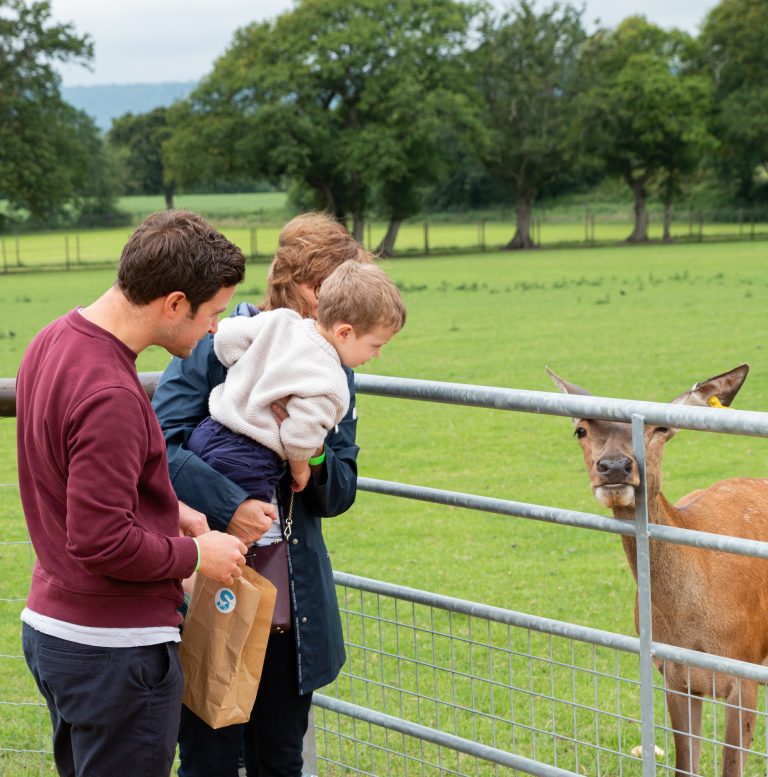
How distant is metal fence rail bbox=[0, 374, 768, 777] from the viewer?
2.90 meters

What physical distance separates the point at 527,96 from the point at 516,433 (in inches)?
1991

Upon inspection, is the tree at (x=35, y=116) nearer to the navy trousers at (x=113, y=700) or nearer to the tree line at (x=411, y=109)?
the tree line at (x=411, y=109)

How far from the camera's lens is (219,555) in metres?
2.63

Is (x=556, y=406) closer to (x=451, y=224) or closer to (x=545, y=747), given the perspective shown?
(x=545, y=747)

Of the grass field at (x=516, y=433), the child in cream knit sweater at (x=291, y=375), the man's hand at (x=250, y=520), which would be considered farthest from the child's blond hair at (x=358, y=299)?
the grass field at (x=516, y=433)

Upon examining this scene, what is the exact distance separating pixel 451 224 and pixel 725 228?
766 inches

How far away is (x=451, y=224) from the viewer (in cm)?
7662

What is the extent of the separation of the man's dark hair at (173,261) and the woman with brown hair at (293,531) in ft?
1.78

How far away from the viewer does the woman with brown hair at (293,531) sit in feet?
10.1

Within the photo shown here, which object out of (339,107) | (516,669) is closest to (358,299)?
(516,669)

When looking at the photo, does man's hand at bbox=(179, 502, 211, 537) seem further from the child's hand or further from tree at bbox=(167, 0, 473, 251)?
tree at bbox=(167, 0, 473, 251)

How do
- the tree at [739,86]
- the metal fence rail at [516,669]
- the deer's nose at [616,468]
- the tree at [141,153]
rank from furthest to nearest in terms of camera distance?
the tree at [141,153]
the tree at [739,86]
the deer's nose at [616,468]
the metal fence rail at [516,669]

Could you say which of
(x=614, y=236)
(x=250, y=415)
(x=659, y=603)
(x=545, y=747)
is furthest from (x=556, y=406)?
(x=614, y=236)

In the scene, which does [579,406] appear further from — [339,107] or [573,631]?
[339,107]
